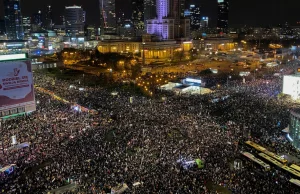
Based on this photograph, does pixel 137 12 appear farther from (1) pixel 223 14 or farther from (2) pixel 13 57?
(2) pixel 13 57

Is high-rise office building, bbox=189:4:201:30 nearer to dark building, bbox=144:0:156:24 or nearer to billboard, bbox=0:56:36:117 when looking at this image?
dark building, bbox=144:0:156:24

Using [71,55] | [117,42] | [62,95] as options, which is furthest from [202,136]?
[117,42]

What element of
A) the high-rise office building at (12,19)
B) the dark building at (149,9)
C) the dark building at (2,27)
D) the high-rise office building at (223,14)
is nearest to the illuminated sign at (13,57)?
the high-rise office building at (12,19)

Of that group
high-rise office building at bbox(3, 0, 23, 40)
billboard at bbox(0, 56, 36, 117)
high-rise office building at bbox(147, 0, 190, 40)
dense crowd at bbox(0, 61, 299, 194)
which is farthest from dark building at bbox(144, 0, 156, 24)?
billboard at bbox(0, 56, 36, 117)

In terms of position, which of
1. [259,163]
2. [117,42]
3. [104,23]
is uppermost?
[104,23]

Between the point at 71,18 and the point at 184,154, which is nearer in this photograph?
the point at 184,154

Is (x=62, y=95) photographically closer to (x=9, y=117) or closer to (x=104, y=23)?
(x=9, y=117)
